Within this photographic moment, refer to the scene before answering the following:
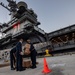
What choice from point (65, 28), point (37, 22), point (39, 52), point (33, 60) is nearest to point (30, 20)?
point (37, 22)

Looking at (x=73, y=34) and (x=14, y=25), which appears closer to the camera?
(x=73, y=34)

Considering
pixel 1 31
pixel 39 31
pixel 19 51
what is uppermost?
pixel 1 31

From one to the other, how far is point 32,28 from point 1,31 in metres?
21.3

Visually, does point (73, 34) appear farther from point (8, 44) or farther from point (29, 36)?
point (8, 44)

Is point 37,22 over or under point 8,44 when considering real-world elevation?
over

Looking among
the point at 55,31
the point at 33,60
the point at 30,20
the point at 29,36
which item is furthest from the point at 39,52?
the point at 30,20

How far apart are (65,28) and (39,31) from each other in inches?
367

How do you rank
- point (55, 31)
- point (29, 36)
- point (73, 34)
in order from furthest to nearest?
point (29, 36)
point (55, 31)
point (73, 34)

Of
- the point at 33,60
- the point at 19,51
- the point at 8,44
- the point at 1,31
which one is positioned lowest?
the point at 33,60

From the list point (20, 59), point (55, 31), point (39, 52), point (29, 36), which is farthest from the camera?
point (29, 36)

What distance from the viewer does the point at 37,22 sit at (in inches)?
1886

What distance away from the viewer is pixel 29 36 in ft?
129

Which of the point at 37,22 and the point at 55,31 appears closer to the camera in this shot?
the point at 55,31

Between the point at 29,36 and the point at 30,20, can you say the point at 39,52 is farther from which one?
the point at 30,20
